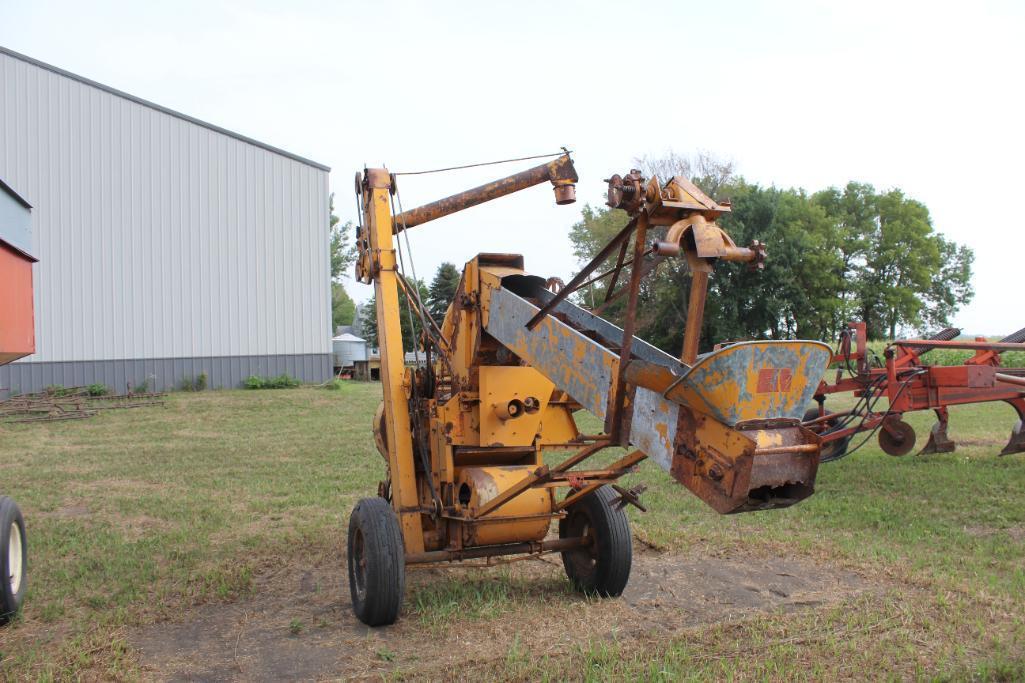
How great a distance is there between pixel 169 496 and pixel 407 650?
685 centimetres

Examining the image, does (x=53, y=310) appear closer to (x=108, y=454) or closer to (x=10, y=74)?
(x=10, y=74)

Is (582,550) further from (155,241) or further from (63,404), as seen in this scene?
(155,241)

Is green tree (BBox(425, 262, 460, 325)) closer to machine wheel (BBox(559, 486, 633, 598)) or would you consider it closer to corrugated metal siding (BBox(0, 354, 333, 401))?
corrugated metal siding (BBox(0, 354, 333, 401))

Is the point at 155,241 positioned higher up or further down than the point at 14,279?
higher up

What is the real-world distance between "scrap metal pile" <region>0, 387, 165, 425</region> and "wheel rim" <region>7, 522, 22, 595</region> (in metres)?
15.1

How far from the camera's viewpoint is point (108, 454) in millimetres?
14938

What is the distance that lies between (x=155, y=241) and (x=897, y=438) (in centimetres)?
2238

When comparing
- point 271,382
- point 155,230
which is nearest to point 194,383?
point 271,382

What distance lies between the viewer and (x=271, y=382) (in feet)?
91.0

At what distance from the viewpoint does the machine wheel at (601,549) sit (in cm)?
621

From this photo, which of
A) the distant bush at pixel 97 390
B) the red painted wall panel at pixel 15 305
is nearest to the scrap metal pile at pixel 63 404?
the distant bush at pixel 97 390

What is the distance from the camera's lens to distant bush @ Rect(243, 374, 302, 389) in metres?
27.4

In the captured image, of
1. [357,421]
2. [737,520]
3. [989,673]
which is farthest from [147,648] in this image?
[357,421]

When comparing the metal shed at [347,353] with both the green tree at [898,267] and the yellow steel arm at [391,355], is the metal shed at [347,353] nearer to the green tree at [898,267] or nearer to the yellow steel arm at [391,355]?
the green tree at [898,267]
